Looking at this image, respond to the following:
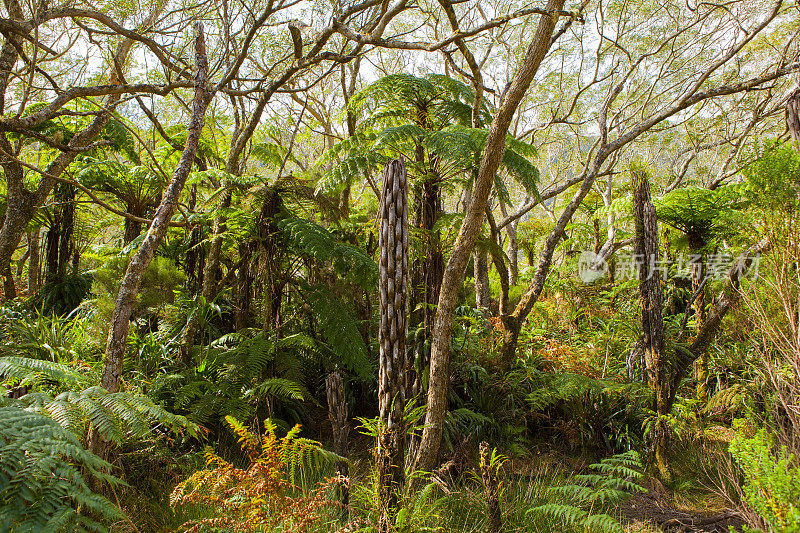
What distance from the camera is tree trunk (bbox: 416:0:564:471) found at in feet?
9.68

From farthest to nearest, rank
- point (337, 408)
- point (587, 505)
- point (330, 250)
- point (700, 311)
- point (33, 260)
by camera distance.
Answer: point (33, 260) → point (700, 311) → point (330, 250) → point (587, 505) → point (337, 408)

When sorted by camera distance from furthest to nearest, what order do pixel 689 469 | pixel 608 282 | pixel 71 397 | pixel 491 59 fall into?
1. pixel 491 59
2. pixel 608 282
3. pixel 689 469
4. pixel 71 397

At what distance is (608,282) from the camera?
921 centimetres

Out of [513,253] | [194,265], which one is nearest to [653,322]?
[194,265]

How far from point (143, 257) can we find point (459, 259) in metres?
1.95

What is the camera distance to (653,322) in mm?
3881

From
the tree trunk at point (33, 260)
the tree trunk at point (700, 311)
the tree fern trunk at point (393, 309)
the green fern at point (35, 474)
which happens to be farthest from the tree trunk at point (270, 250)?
the tree trunk at point (33, 260)

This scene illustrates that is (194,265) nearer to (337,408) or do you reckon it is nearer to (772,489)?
(337,408)

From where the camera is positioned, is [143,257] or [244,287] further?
[244,287]

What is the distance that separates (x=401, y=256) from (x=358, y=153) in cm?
216

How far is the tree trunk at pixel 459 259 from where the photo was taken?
9.68 feet

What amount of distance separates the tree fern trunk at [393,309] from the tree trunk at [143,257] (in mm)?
1322

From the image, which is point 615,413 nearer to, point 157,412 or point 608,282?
point 157,412

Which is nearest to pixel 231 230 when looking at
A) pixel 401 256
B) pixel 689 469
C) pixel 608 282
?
pixel 401 256
